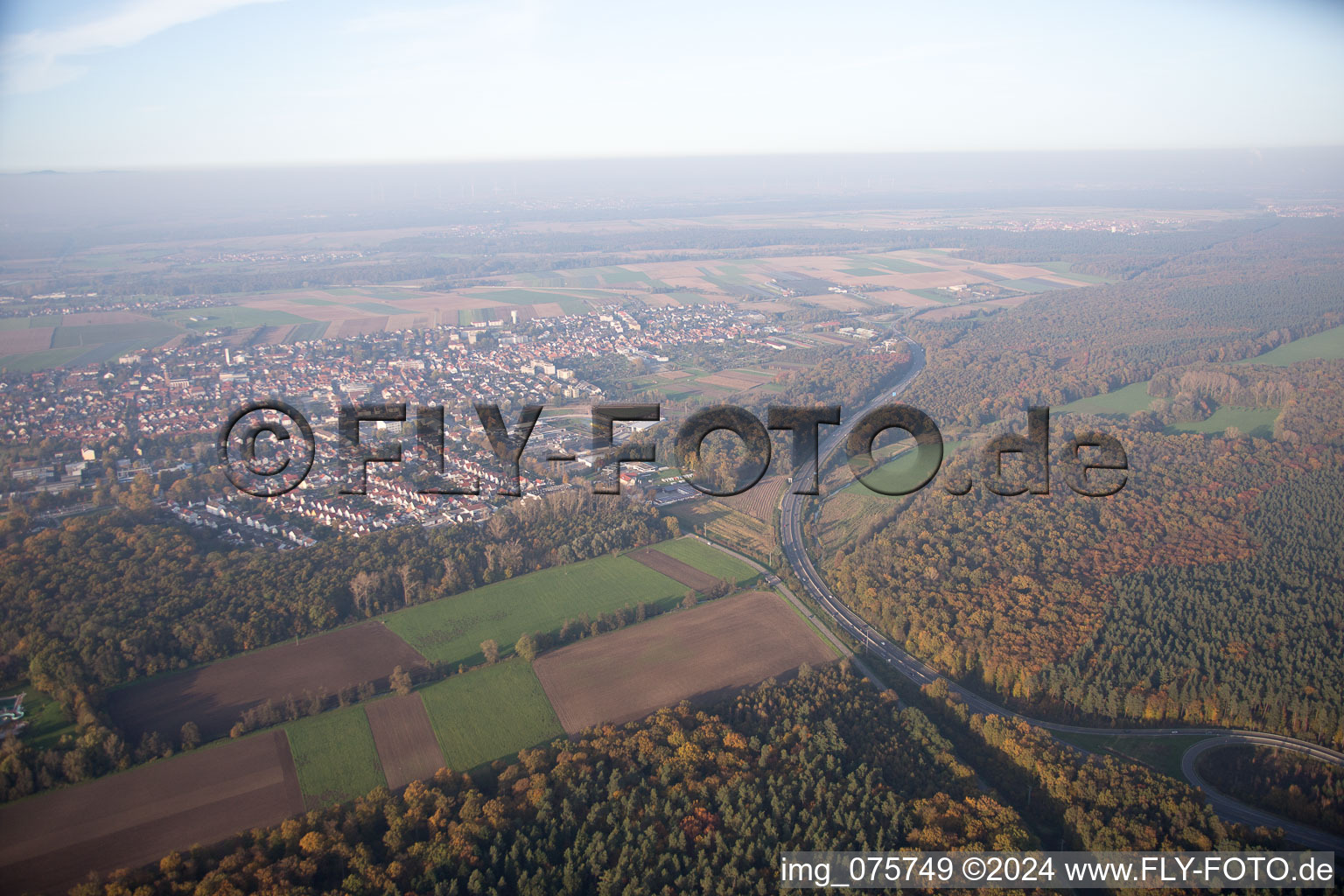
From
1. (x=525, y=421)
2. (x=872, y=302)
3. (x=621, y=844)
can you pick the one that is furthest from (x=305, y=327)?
(x=621, y=844)

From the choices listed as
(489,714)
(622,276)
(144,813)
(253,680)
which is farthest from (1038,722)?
(622,276)

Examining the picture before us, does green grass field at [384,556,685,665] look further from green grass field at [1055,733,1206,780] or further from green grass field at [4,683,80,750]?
green grass field at [1055,733,1206,780]

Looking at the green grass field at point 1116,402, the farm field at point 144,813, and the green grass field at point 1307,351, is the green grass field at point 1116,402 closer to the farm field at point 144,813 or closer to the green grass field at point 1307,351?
the green grass field at point 1307,351

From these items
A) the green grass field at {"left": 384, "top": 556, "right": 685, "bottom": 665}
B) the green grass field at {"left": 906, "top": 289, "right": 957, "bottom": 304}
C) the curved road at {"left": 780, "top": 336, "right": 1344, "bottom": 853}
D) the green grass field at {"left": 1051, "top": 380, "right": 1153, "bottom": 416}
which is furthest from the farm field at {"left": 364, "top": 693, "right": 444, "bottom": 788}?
the green grass field at {"left": 906, "top": 289, "right": 957, "bottom": 304}

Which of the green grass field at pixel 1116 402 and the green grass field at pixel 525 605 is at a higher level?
the green grass field at pixel 1116 402

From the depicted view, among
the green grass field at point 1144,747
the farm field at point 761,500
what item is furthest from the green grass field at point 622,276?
the green grass field at point 1144,747

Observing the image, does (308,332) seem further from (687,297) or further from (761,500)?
(761,500)
